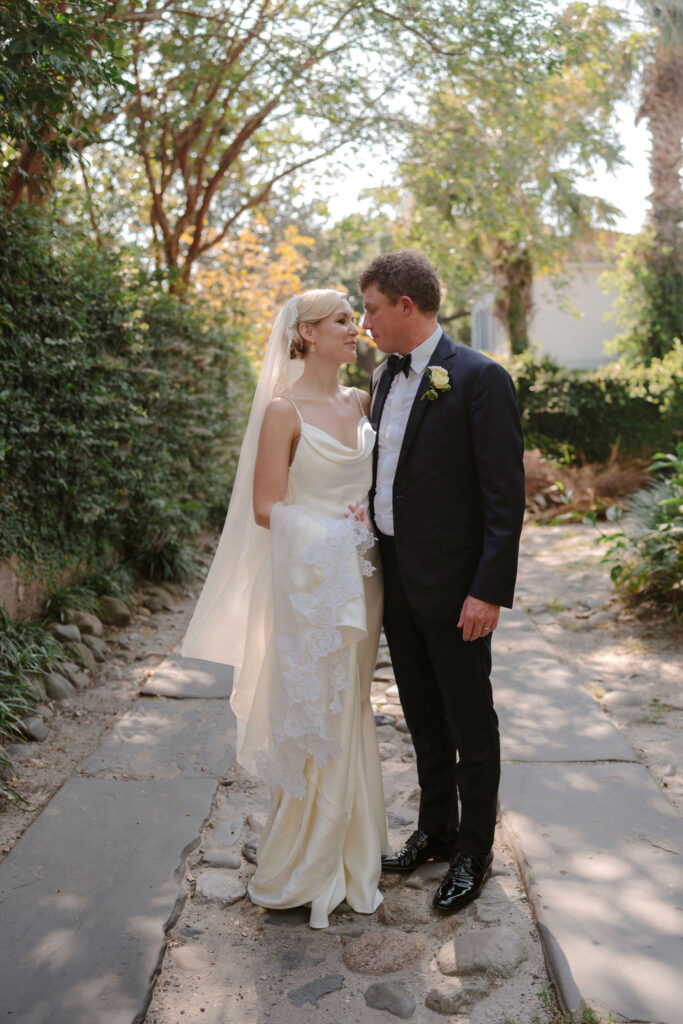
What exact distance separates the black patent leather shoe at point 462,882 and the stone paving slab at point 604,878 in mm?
173

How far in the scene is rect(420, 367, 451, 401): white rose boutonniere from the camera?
2.91 m

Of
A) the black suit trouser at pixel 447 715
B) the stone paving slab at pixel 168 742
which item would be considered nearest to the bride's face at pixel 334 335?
the black suit trouser at pixel 447 715

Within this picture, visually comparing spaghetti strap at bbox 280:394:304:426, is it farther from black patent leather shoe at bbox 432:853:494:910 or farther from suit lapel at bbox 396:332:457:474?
black patent leather shoe at bbox 432:853:494:910

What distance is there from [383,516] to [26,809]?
2.09 m

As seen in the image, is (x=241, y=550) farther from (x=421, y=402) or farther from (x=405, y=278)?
(x=405, y=278)

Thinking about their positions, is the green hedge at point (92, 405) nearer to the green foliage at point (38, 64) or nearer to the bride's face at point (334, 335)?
the green foliage at point (38, 64)

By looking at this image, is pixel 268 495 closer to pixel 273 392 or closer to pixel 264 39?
pixel 273 392

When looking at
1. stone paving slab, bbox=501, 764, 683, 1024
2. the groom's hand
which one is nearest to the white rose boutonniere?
the groom's hand

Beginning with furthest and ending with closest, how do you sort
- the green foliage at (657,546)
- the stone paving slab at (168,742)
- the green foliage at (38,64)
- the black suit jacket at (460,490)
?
the green foliage at (657,546) < the stone paving slab at (168,742) < the green foliage at (38,64) < the black suit jacket at (460,490)

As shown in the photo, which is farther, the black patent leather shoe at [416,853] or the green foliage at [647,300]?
the green foliage at [647,300]

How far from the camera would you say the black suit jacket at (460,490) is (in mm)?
2855

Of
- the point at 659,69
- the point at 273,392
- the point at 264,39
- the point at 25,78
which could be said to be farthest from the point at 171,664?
the point at 659,69

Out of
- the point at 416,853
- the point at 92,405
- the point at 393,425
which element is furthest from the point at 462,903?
the point at 92,405

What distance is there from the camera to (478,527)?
9.86 feet
